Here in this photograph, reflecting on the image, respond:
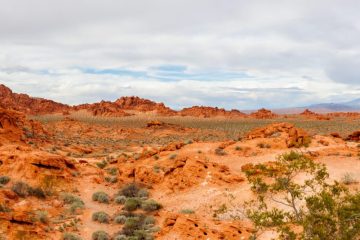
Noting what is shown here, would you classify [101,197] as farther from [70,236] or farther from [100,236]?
[70,236]

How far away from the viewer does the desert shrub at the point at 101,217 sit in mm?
18922

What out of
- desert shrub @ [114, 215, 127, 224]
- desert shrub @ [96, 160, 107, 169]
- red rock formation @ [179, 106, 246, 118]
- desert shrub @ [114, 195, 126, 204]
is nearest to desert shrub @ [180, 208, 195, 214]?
desert shrub @ [114, 215, 127, 224]

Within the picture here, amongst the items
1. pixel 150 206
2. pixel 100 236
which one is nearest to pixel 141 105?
pixel 150 206

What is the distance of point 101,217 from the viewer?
62.2ft

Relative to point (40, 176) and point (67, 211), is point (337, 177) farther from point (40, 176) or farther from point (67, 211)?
point (40, 176)

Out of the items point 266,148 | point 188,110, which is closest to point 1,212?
point 266,148

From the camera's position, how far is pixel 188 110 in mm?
124188

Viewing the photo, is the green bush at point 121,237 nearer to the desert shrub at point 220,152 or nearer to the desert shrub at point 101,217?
the desert shrub at point 101,217

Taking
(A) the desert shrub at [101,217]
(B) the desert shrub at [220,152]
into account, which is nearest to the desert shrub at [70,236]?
(A) the desert shrub at [101,217]

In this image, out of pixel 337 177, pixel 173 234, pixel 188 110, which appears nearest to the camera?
pixel 173 234

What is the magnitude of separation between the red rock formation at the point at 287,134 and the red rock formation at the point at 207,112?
3232 inches

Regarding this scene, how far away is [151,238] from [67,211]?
5414 mm

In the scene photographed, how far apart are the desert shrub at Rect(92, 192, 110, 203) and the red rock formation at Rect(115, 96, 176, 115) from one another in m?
98.7

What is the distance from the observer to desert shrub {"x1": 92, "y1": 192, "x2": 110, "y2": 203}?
71.9 feet
